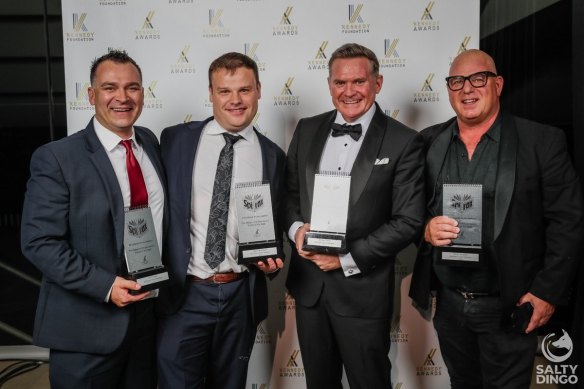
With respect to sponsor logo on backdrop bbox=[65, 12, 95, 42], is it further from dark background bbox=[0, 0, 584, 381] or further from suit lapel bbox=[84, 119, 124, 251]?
suit lapel bbox=[84, 119, 124, 251]

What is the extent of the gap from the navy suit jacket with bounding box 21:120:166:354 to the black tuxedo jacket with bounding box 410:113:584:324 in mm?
1571

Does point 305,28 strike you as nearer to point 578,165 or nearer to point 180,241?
point 180,241

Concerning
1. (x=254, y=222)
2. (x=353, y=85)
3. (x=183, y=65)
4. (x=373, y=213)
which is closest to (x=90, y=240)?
(x=254, y=222)

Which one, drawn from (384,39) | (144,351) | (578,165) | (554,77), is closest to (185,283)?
(144,351)

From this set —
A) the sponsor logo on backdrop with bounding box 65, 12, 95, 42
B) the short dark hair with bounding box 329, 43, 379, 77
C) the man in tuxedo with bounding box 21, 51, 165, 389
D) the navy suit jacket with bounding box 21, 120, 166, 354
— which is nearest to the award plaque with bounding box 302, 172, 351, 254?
the short dark hair with bounding box 329, 43, 379, 77

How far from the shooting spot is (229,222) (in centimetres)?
210

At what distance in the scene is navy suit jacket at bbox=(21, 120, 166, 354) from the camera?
175cm

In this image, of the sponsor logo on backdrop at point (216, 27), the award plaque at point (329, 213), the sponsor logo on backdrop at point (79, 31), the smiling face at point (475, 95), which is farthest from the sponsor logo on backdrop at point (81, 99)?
the smiling face at point (475, 95)

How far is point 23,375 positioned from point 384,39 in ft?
A: 10.9

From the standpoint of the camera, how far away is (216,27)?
2857 mm

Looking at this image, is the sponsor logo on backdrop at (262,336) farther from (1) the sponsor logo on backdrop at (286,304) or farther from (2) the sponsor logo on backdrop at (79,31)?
(2) the sponsor logo on backdrop at (79,31)

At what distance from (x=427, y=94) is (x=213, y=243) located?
5.40ft

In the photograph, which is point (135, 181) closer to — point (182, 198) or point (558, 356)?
point (182, 198)

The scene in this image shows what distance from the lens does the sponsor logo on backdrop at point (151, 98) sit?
2.88 metres
